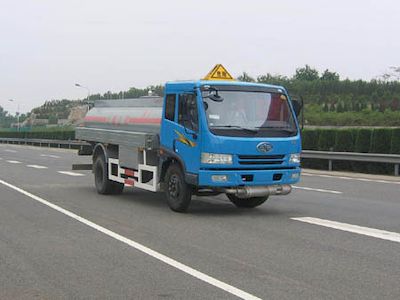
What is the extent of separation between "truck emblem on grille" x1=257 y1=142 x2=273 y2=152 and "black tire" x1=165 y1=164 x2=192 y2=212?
4.90 feet

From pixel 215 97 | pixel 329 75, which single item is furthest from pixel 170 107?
pixel 329 75

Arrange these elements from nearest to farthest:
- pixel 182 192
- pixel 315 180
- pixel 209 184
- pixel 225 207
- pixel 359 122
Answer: pixel 209 184 → pixel 182 192 → pixel 225 207 → pixel 315 180 → pixel 359 122

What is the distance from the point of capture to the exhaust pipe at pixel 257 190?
10305 mm

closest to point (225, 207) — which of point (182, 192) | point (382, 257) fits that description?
point (182, 192)

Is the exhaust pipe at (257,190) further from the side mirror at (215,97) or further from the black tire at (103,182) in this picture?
the black tire at (103,182)

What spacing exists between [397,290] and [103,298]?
9.22 feet

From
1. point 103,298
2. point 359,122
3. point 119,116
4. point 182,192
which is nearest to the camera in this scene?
point 103,298

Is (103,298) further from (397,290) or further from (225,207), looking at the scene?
(225,207)

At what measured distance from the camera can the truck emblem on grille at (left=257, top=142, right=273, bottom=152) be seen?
402 inches

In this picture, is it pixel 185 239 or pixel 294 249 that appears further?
pixel 185 239

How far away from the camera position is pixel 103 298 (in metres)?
5.55

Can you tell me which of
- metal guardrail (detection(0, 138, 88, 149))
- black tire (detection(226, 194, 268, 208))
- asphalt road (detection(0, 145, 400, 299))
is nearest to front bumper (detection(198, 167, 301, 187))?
asphalt road (detection(0, 145, 400, 299))

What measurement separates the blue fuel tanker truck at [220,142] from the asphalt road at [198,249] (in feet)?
1.85

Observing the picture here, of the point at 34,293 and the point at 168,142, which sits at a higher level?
the point at 168,142
